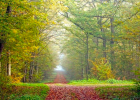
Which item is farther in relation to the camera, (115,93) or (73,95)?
(73,95)

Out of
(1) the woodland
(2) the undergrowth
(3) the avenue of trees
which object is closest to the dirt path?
(2) the undergrowth

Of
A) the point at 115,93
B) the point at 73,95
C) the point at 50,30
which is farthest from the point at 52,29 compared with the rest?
the point at 115,93

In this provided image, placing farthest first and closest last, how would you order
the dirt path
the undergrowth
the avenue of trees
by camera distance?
the dirt path, the undergrowth, the avenue of trees

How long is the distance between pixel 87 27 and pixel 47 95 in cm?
1135

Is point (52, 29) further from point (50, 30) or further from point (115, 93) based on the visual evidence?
point (115, 93)

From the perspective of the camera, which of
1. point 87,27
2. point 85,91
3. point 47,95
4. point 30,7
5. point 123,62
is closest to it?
point 30,7

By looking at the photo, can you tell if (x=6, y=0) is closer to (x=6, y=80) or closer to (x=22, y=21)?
(x=22, y=21)

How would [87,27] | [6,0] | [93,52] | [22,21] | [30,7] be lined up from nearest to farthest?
1. [6,0]
2. [22,21]
3. [30,7]
4. [87,27]
5. [93,52]

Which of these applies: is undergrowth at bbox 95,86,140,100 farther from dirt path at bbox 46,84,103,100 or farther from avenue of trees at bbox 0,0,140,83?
avenue of trees at bbox 0,0,140,83

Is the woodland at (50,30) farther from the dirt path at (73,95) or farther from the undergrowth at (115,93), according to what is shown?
the dirt path at (73,95)

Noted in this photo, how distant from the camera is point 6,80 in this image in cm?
912

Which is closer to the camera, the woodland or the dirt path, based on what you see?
the woodland

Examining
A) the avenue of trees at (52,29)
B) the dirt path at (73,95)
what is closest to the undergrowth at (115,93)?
the dirt path at (73,95)

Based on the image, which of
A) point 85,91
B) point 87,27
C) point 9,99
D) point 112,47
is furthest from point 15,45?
point 112,47
